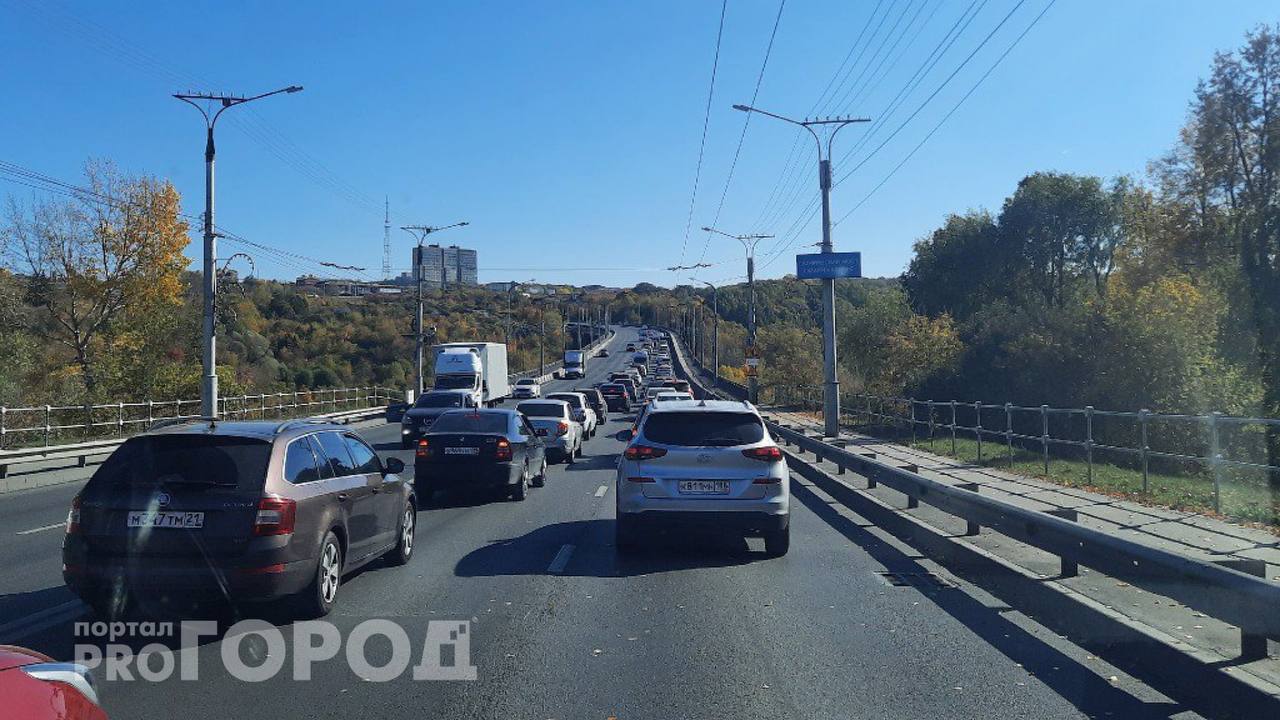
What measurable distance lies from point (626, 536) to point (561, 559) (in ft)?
2.58

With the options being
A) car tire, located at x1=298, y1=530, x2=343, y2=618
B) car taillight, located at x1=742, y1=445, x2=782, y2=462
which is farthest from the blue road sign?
car tire, located at x1=298, y1=530, x2=343, y2=618

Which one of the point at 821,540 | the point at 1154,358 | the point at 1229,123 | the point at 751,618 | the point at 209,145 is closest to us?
the point at 751,618

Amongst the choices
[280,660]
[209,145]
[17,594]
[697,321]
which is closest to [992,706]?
[280,660]

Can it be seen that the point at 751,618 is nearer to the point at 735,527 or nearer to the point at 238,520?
the point at 735,527

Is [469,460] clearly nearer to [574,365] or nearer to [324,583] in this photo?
[324,583]

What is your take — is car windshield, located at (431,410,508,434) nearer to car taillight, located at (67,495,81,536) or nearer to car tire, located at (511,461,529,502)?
car tire, located at (511,461,529,502)

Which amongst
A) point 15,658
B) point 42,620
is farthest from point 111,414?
point 15,658

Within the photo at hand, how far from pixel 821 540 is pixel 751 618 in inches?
174

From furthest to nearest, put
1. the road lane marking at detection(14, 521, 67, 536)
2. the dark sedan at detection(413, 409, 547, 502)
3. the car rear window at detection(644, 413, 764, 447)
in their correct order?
the dark sedan at detection(413, 409, 547, 502)
the road lane marking at detection(14, 521, 67, 536)
the car rear window at detection(644, 413, 764, 447)

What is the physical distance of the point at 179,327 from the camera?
146 feet

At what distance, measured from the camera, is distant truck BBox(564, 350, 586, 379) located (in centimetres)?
10425

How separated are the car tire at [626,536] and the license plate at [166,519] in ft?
15.7

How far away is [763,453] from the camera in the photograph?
11.0 m

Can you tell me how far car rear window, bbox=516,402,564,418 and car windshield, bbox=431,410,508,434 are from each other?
26.2 feet
